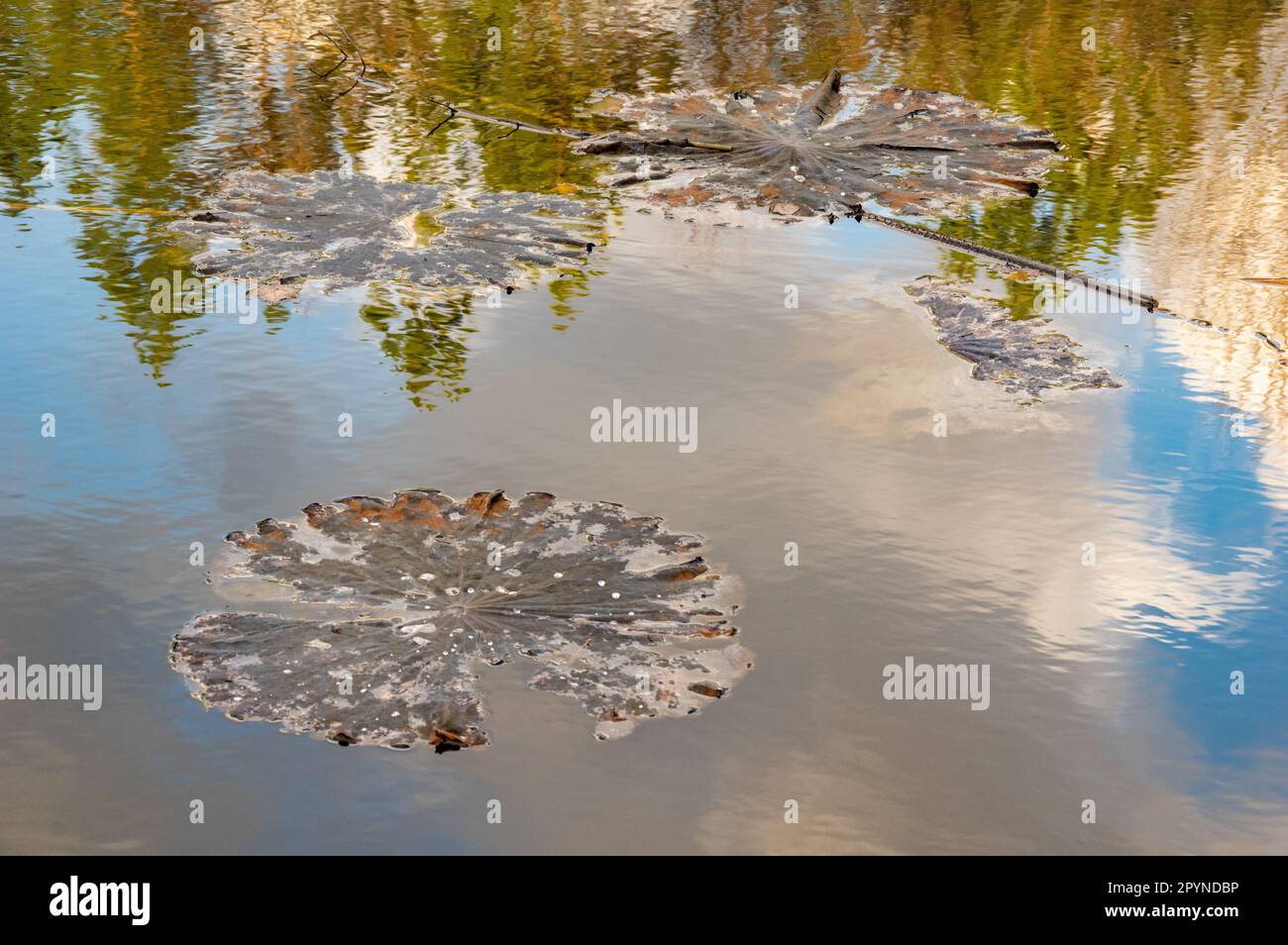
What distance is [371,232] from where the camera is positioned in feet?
21.9

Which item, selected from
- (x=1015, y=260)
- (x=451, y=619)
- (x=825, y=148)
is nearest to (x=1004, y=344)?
(x=1015, y=260)

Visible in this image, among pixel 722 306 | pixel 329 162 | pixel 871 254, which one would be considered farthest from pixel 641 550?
pixel 329 162

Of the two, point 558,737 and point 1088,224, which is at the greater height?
point 1088,224

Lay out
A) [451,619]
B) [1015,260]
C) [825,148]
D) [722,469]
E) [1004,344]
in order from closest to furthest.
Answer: [451,619]
[722,469]
[1004,344]
[1015,260]
[825,148]

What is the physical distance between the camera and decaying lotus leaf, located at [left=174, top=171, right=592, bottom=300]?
20.8ft

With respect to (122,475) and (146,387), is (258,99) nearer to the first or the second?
(146,387)

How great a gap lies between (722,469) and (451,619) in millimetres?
1280

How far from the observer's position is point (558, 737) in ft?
11.6

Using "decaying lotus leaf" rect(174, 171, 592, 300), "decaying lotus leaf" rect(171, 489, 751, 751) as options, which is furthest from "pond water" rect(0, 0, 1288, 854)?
"decaying lotus leaf" rect(174, 171, 592, 300)

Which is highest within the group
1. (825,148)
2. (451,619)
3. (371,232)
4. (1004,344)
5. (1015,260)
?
(825,148)

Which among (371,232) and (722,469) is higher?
(371,232)

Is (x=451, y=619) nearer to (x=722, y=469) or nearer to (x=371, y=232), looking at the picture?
(x=722, y=469)

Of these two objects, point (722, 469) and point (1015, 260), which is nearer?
point (722, 469)

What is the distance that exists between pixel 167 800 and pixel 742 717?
4.55 ft
